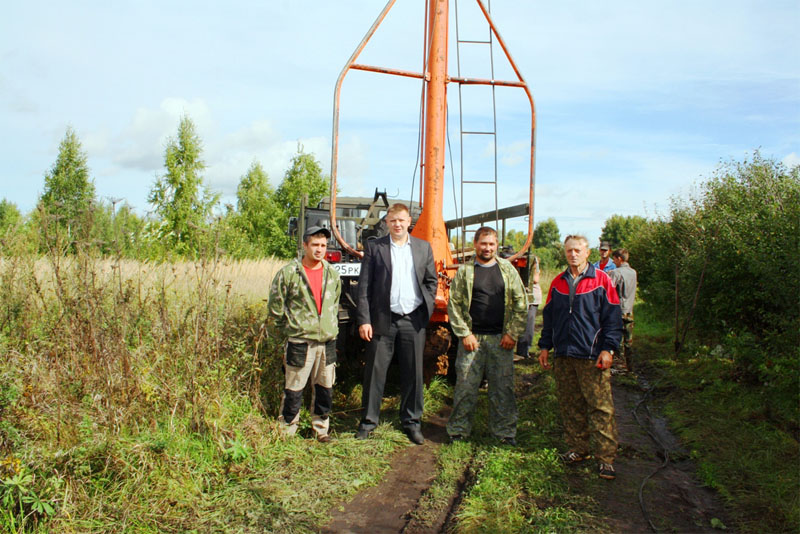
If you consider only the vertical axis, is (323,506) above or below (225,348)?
below

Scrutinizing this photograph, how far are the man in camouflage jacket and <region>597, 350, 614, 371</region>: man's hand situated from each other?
839mm

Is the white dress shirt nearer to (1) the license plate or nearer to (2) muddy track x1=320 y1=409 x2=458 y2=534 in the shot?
(1) the license plate

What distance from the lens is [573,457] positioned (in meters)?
4.47

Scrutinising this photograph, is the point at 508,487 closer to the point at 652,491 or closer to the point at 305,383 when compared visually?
the point at 652,491

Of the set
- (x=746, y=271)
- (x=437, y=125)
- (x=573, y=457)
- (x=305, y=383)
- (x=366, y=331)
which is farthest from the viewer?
(x=746, y=271)

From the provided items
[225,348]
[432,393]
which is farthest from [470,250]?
[225,348]

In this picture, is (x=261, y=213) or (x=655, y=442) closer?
(x=655, y=442)

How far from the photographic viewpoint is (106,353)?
12.9ft

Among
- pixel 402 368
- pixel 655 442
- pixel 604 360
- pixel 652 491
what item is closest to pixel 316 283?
pixel 402 368

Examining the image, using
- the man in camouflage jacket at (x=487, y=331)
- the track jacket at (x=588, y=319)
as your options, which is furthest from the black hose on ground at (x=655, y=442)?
the man in camouflage jacket at (x=487, y=331)

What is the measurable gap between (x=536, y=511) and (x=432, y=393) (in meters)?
2.86

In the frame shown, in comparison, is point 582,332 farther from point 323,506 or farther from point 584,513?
point 323,506

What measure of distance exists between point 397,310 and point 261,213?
89.9ft

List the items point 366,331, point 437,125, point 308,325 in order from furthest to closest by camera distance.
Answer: point 437,125 → point 366,331 → point 308,325
